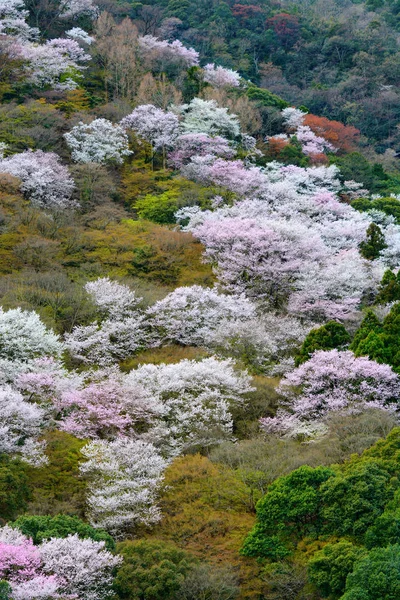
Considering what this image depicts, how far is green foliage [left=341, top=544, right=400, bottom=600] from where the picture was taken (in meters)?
16.6

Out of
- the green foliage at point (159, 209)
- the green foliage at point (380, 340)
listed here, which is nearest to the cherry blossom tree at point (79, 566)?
the green foliage at point (380, 340)

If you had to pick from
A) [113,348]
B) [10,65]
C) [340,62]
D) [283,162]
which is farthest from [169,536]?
[340,62]

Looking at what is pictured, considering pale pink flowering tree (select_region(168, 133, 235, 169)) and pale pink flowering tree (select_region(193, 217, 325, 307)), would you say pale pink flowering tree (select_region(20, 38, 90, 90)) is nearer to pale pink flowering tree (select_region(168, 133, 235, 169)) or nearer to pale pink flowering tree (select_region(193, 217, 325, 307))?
pale pink flowering tree (select_region(168, 133, 235, 169))

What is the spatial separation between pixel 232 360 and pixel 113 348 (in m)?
4.64

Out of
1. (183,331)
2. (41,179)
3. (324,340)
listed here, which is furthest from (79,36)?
(324,340)

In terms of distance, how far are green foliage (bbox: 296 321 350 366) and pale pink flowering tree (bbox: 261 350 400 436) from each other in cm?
173

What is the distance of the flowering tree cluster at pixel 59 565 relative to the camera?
55.8ft

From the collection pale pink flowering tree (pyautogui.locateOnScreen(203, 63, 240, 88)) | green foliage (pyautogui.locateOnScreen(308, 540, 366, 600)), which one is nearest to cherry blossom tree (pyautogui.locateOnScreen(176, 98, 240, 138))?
pale pink flowering tree (pyautogui.locateOnScreen(203, 63, 240, 88))

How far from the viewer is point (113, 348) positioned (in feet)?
101

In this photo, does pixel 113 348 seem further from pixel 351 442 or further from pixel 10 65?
pixel 10 65

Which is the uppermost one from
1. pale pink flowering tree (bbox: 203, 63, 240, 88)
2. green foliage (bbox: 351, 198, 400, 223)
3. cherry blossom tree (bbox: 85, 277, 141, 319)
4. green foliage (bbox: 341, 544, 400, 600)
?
green foliage (bbox: 341, 544, 400, 600)

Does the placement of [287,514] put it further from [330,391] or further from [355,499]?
[330,391]

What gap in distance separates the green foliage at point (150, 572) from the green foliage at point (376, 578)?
366 cm

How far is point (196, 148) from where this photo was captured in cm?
5197
